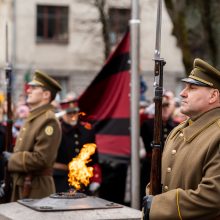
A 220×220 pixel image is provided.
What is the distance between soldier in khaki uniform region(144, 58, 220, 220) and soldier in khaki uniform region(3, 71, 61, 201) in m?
2.84

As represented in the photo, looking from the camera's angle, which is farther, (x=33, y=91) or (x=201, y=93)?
(x=33, y=91)

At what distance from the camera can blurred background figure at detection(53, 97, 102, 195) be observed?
945cm

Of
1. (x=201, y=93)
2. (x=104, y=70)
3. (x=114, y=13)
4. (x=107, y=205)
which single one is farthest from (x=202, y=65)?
(x=114, y=13)

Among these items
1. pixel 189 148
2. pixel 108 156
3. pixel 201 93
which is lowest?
pixel 108 156

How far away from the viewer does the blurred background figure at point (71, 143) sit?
A: 372 inches

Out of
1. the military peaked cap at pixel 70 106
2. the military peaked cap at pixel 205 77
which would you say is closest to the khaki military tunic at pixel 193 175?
the military peaked cap at pixel 205 77

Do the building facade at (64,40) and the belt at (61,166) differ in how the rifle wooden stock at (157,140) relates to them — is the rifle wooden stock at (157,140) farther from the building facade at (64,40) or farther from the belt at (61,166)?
the building facade at (64,40)

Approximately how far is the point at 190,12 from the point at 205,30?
47cm

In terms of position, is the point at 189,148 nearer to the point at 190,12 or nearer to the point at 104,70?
the point at 104,70

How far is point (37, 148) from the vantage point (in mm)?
8219

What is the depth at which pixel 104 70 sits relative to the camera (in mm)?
10812

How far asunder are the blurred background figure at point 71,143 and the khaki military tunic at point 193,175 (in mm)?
Answer: 4011

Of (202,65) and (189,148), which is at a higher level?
(202,65)

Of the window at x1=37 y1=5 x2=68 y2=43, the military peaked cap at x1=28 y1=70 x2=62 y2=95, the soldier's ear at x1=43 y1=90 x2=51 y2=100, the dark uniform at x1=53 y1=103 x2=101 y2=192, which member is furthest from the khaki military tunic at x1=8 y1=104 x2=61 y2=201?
the window at x1=37 y1=5 x2=68 y2=43
